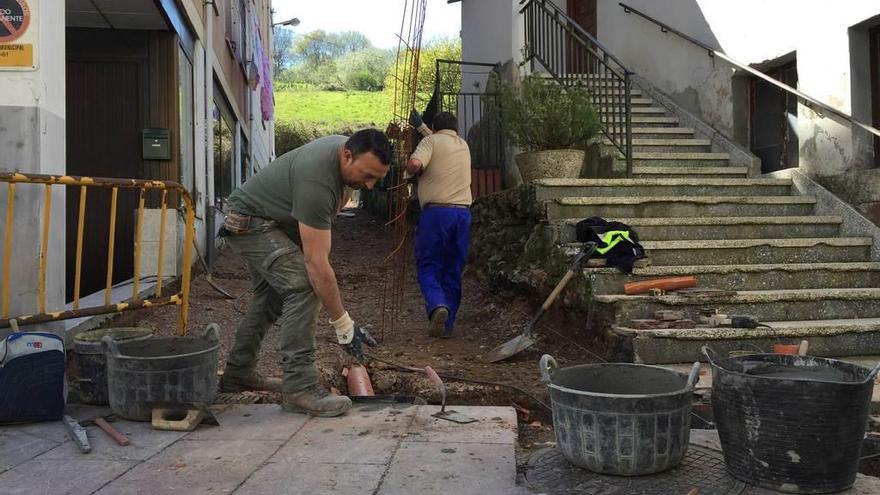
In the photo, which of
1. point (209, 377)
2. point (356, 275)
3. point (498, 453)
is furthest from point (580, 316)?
point (356, 275)

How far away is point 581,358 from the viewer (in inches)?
192

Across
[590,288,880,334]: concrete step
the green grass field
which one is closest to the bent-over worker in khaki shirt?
[590,288,880,334]: concrete step

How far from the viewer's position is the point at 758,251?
18.4 ft

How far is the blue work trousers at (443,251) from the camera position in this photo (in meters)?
5.75

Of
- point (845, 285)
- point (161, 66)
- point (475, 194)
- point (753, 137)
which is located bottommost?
point (845, 285)

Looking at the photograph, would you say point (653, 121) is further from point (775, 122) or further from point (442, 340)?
point (442, 340)

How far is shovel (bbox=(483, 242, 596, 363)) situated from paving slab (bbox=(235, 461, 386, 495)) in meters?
2.37

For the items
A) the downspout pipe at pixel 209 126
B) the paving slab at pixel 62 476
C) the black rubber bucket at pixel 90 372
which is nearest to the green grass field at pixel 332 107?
the downspout pipe at pixel 209 126

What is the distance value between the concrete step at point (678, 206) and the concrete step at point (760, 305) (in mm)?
1324

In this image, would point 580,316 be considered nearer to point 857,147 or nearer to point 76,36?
point 857,147

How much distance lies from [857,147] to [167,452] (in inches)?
240

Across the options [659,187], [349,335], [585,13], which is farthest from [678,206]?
[585,13]

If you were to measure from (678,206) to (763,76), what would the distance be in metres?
1.74

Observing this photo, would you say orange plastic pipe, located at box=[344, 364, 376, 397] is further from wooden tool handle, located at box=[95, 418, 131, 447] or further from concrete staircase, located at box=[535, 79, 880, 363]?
concrete staircase, located at box=[535, 79, 880, 363]
